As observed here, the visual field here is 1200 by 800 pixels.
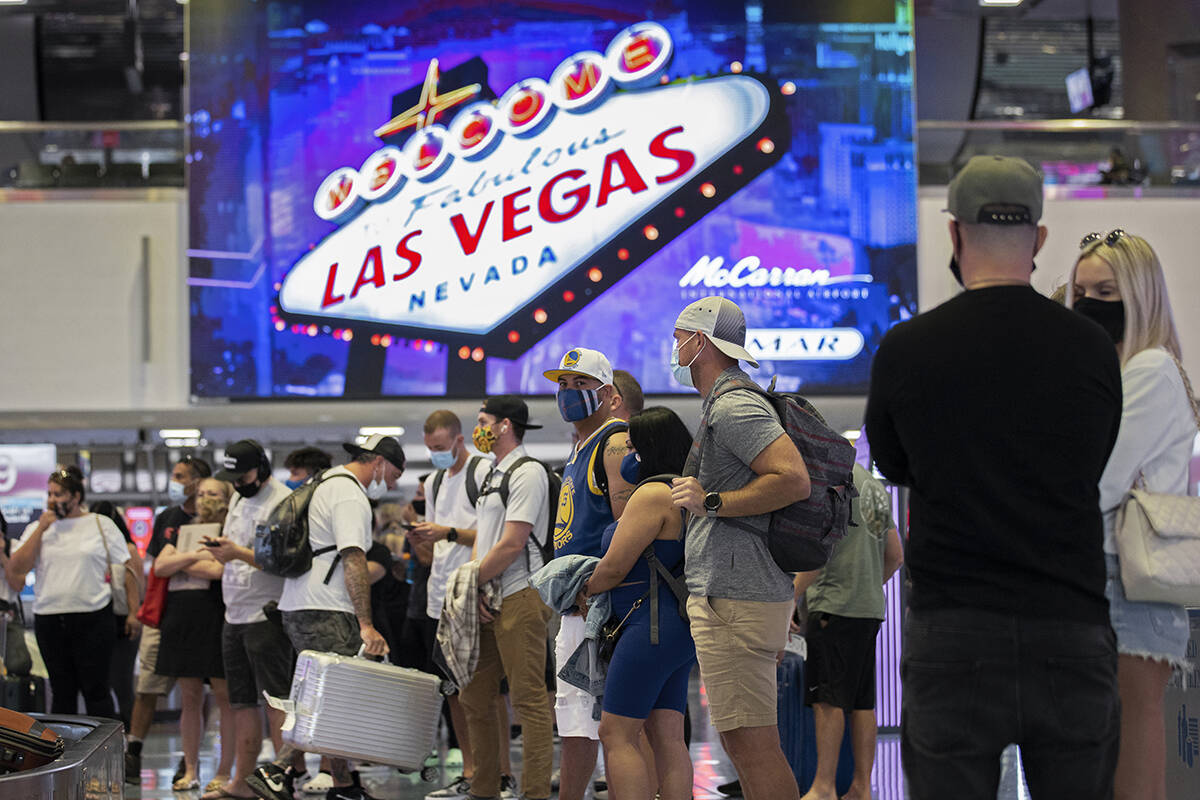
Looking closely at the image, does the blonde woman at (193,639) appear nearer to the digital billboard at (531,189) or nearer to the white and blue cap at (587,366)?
the white and blue cap at (587,366)

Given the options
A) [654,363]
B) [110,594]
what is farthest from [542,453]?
[110,594]

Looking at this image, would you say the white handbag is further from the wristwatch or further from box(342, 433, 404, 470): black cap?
box(342, 433, 404, 470): black cap

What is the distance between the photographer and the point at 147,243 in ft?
35.4

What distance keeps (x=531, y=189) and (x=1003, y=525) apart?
9284 millimetres

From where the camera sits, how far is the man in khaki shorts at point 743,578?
339cm

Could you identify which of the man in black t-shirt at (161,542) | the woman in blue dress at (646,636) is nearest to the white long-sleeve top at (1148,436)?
the woman in blue dress at (646,636)

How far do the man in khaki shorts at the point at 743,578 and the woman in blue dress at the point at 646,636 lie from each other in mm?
303

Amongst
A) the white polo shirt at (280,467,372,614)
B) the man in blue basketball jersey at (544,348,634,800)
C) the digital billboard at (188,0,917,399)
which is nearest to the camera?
the man in blue basketball jersey at (544,348,634,800)

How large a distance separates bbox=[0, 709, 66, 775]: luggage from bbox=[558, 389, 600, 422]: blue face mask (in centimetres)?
199

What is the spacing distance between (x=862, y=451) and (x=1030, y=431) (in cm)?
595

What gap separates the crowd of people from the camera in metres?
2.15

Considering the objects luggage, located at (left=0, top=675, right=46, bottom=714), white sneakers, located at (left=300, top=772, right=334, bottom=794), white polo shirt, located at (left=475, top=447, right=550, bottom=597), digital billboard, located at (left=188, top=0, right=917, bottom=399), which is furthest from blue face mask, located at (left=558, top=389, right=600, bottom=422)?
digital billboard, located at (left=188, top=0, right=917, bottom=399)

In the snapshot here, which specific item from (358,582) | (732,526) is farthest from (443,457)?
(732,526)

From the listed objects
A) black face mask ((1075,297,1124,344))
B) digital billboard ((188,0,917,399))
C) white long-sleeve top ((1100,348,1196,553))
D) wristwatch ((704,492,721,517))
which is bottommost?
wristwatch ((704,492,721,517))
